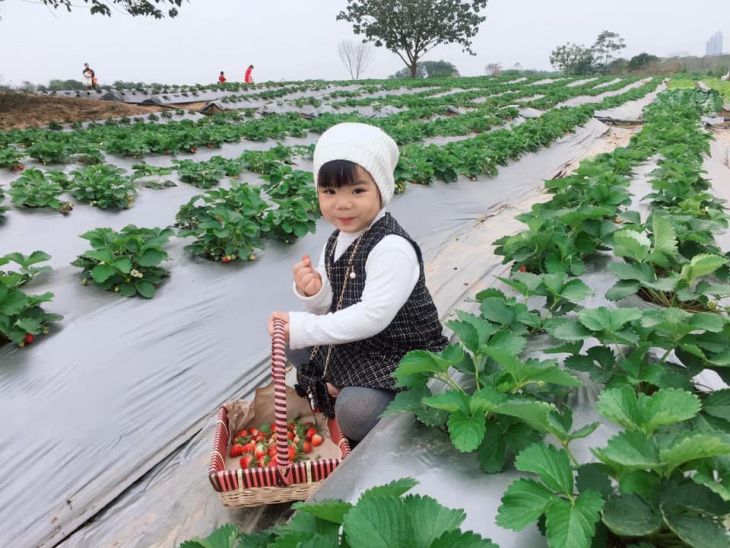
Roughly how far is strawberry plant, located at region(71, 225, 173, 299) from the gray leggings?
→ 165 cm

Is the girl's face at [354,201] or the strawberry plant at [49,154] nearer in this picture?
the girl's face at [354,201]

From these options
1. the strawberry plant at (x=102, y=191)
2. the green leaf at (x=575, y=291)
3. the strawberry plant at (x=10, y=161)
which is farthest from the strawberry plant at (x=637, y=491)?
the strawberry plant at (x=10, y=161)

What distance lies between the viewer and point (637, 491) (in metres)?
0.81

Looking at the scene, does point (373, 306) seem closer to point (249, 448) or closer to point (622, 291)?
point (249, 448)

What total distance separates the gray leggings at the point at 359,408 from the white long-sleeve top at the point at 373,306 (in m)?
0.20

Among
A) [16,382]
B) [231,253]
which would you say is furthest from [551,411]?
[231,253]

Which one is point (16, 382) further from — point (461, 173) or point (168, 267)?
point (461, 173)

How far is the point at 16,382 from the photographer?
2.11 m

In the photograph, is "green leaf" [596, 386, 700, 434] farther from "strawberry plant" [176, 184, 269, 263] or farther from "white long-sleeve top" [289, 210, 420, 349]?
"strawberry plant" [176, 184, 269, 263]

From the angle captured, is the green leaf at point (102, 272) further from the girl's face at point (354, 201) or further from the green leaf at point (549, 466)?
the green leaf at point (549, 466)

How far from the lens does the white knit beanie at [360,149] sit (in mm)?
1539

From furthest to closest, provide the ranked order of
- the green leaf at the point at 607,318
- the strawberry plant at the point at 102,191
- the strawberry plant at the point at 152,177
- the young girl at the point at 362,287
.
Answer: the strawberry plant at the point at 152,177 < the strawberry plant at the point at 102,191 < the young girl at the point at 362,287 < the green leaf at the point at 607,318

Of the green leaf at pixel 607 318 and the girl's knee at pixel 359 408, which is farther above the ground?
the green leaf at pixel 607 318

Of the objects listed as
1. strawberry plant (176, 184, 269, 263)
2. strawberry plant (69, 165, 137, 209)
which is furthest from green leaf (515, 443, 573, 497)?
strawberry plant (69, 165, 137, 209)
